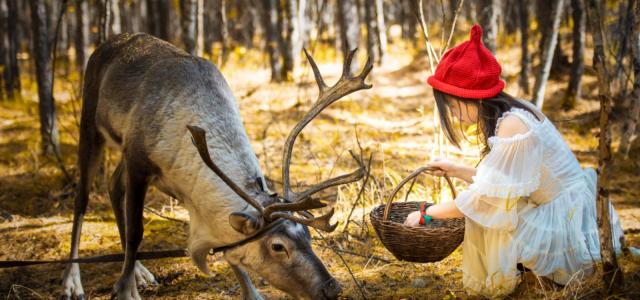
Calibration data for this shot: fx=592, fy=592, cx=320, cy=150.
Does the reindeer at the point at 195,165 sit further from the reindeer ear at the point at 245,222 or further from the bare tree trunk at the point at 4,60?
the bare tree trunk at the point at 4,60

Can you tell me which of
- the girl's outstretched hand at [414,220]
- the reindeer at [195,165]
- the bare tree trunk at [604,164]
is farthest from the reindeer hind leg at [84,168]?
the bare tree trunk at [604,164]

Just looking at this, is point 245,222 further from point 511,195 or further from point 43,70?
point 43,70

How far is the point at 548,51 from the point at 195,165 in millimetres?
4376

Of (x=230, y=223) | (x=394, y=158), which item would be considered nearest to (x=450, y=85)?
(x=230, y=223)

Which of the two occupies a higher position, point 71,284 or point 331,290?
point 331,290

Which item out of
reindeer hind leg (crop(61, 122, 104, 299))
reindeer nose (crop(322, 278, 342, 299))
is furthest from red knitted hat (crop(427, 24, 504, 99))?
reindeer hind leg (crop(61, 122, 104, 299))

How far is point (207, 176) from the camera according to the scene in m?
3.39

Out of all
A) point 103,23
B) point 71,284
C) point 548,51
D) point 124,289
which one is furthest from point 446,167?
point 103,23

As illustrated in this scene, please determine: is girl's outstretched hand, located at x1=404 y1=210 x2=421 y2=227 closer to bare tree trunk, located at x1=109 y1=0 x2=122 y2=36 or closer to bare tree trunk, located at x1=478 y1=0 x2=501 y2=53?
bare tree trunk, located at x1=478 y1=0 x2=501 y2=53

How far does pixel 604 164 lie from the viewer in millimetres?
2873

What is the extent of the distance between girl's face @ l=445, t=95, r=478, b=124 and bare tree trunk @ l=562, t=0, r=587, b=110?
7.67 m

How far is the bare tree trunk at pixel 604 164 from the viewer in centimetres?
283

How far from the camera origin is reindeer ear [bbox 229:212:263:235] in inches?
117

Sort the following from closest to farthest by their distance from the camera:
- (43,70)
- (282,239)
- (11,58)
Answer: (282,239)
(43,70)
(11,58)
